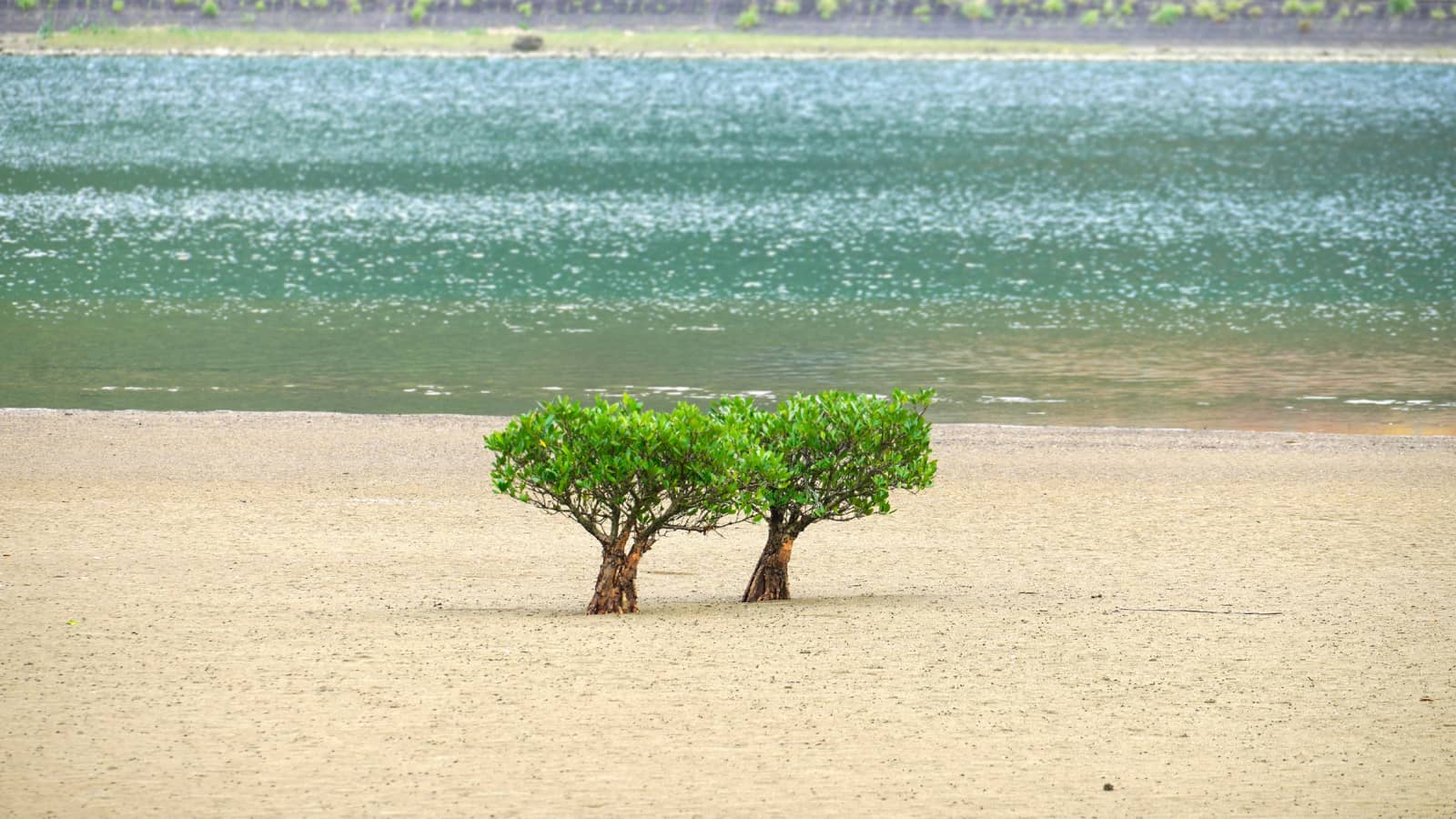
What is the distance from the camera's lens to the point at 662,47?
→ 121 metres

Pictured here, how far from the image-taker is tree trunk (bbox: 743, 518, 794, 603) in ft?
32.0

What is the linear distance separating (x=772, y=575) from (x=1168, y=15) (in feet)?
413

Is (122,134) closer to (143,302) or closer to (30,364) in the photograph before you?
(143,302)

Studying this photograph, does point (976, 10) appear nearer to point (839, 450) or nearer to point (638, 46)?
point (638, 46)

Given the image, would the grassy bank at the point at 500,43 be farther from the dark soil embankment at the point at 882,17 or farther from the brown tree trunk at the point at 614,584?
the brown tree trunk at the point at 614,584

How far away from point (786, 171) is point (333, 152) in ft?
59.7

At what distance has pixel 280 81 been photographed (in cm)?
9731

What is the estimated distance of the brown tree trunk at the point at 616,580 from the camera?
9.20 metres

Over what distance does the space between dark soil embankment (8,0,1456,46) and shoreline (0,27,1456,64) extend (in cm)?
120

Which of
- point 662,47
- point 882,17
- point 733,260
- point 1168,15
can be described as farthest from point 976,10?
point 733,260

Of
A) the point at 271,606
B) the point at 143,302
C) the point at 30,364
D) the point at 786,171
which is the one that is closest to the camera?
the point at 271,606

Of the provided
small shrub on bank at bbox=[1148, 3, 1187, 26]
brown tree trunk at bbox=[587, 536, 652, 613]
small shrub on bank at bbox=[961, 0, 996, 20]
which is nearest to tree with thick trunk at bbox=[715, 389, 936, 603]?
brown tree trunk at bbox=[587, 536, 652, 613]

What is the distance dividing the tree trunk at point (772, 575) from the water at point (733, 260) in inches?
360

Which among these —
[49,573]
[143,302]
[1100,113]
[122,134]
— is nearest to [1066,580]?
[49,573]
